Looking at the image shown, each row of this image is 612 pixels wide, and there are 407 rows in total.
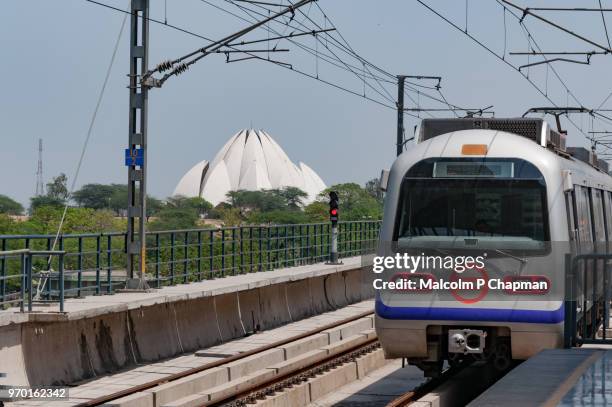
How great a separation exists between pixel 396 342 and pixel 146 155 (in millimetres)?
8759

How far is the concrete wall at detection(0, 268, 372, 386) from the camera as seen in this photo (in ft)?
51.0

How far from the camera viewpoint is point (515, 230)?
14.3 meters

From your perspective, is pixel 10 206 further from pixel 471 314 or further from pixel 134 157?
pixel 471 314

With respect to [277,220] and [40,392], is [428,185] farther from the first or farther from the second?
[277,220]

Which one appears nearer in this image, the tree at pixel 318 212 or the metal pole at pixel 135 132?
the metal pole at pixel 135 132

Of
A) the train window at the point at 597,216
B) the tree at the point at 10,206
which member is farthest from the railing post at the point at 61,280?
the tree at the point at 10,206

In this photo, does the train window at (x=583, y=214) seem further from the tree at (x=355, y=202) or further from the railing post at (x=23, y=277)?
the tree at (x=355, y=202)

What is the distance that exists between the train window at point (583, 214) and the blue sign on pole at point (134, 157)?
8.33 m

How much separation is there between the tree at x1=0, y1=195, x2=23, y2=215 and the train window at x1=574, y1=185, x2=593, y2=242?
141 meters

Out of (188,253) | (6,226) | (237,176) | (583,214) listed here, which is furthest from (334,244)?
(237,176)

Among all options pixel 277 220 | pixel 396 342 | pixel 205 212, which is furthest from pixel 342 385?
pixel 205 212

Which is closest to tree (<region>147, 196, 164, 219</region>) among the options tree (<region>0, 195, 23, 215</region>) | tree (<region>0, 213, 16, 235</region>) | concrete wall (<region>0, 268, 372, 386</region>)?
tree (<region>0, 195, 23, 215</region>)

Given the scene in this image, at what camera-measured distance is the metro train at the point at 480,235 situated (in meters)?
14.0

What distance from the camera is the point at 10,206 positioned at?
15512 cm
